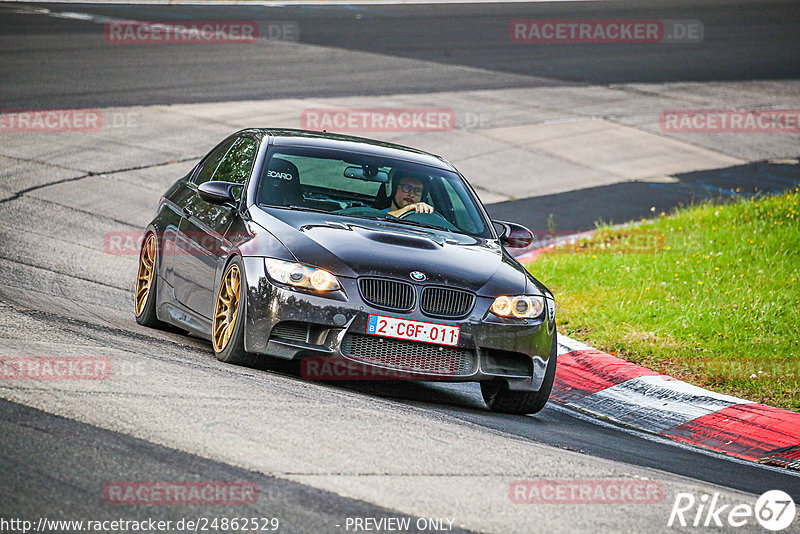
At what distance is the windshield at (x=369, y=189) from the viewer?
8219mm

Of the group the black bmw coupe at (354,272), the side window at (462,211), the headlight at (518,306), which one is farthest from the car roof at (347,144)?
the headlight at (518,306)

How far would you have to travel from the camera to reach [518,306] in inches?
291

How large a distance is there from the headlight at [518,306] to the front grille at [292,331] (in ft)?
3.83

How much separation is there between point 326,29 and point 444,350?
79.6 ft

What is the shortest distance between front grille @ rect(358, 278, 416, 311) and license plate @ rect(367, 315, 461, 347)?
9 centimetres

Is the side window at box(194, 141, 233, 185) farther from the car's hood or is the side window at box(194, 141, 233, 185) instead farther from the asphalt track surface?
the car's hood

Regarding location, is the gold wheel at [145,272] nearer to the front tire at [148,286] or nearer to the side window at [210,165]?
the front tire at [148,286]

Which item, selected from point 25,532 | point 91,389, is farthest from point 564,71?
point 25,532

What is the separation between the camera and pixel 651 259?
12422mm

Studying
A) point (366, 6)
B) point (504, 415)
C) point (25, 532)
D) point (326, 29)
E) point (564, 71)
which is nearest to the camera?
point (25, 532)

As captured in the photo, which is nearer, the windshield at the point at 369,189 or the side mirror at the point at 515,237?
the windshield at the point at 369,189

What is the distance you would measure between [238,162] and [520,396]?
2.82 meters

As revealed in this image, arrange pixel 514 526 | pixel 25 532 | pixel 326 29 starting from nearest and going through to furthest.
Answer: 1. pixel 25 532
2. pixel 514 526
3. pixel 326 29

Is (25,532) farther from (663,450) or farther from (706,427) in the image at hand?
(706,427)
